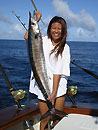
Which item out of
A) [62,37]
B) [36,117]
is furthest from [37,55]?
[36,117]

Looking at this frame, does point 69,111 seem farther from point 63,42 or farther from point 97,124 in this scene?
point 63,42

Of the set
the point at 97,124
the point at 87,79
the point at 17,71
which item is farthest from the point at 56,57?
the point at 17,71

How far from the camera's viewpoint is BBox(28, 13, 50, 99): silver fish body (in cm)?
223

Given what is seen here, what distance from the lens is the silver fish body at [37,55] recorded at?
7.30 ft

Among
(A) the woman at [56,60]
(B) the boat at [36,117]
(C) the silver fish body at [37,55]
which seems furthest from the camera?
(B) the boat at [36,117]

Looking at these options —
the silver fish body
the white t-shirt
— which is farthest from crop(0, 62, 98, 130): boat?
the silver fish body

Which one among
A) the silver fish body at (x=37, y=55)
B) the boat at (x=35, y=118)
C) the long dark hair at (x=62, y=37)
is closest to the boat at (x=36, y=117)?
the boat at (x=35, y=118)

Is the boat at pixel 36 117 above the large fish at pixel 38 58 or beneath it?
beneath

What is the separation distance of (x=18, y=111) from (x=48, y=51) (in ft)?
4.12

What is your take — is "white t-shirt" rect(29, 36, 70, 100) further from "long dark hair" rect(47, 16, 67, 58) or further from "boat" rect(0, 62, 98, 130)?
"boat" rect(0, 62, 98, 130)

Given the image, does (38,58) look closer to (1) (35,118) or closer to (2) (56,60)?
(2) (56,60)

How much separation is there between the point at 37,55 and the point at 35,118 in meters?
1.75

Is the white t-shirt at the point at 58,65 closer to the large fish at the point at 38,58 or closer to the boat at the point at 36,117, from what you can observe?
the large fish at the point at 38,58

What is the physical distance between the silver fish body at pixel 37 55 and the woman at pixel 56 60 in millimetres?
160
